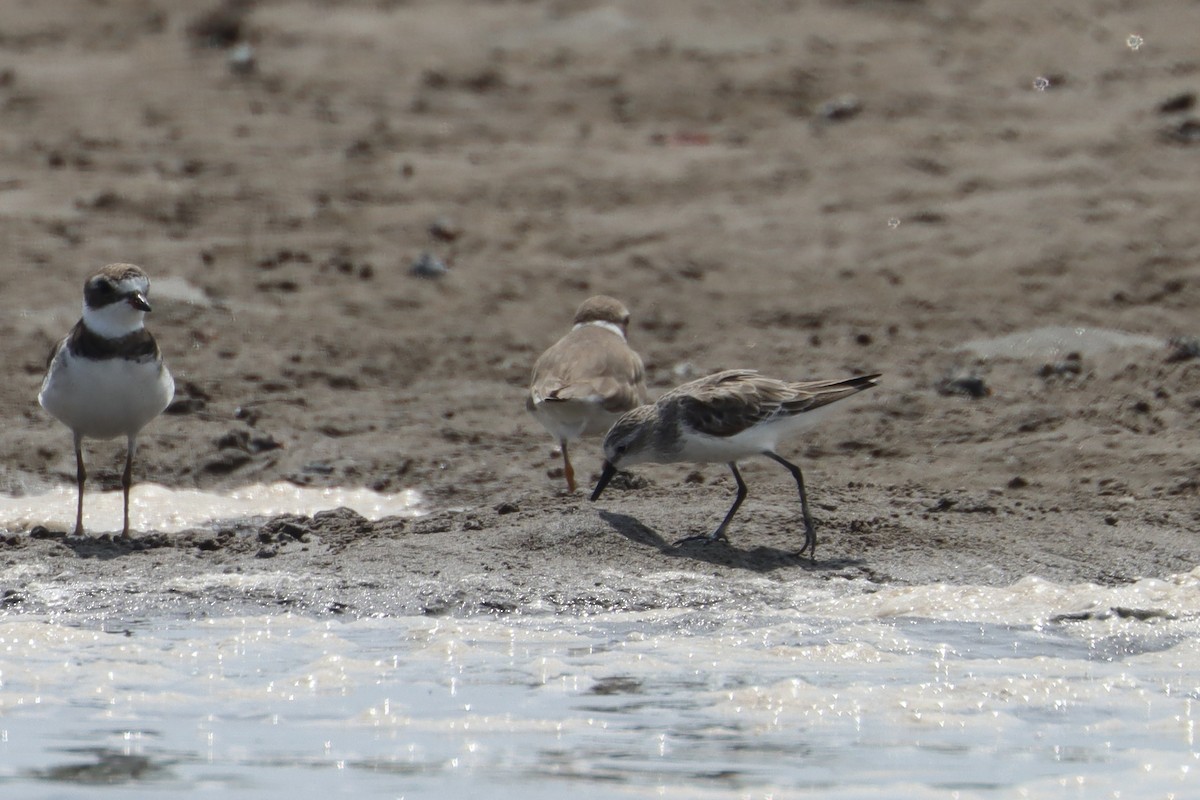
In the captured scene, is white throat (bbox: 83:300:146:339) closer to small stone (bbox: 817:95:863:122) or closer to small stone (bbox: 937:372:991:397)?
small stone (bbox: 937:372:991:397)

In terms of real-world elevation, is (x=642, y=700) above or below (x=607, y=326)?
below

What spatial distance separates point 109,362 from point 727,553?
2.81 m

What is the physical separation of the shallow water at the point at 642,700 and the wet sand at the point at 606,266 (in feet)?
1.34

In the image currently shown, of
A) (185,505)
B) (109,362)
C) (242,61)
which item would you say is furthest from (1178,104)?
(109,362)

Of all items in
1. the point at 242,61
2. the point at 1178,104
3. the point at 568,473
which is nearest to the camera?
the point at 568,473

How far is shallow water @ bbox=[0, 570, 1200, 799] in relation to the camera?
526cm

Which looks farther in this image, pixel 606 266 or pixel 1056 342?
pixel 606 266

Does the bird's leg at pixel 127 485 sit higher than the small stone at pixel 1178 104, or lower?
lower

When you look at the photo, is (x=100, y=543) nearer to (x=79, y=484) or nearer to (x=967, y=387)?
(x=79, y=484)

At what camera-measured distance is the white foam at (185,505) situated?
8.72 meters

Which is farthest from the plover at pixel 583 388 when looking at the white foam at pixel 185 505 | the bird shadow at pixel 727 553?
the bird shadow at pixel 727 553

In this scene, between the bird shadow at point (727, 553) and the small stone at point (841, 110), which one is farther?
the small stone at point (841, 110)

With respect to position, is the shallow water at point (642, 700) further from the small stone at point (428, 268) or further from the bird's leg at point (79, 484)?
the small stone at point (428, 268)

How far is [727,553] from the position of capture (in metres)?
7.73
